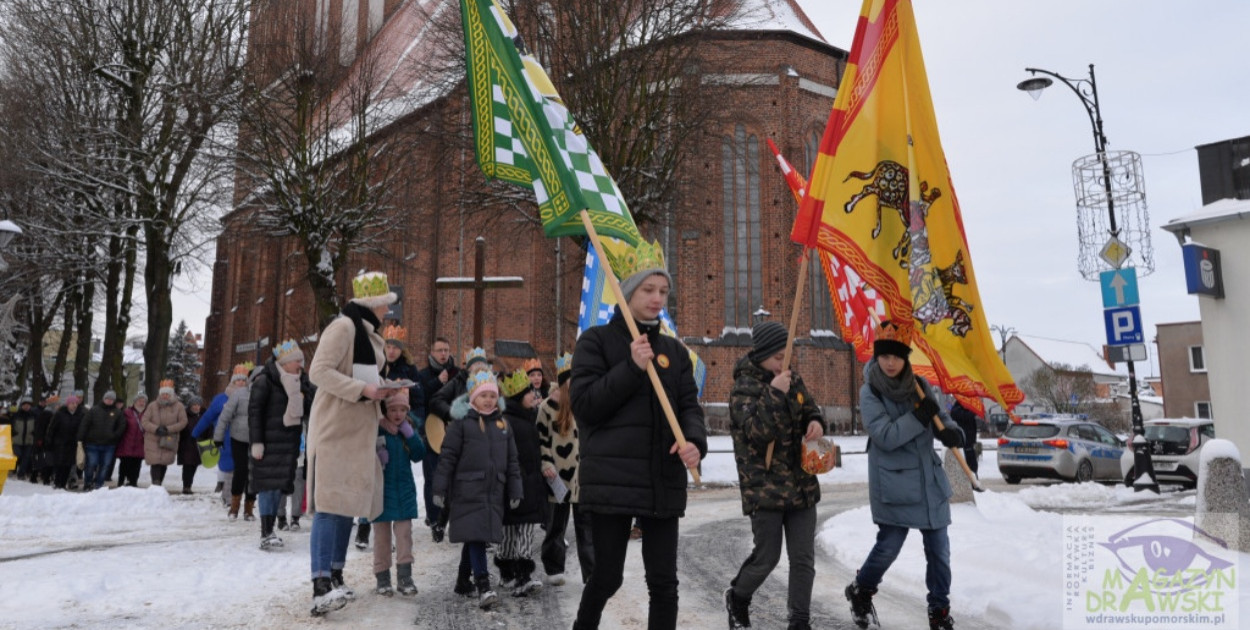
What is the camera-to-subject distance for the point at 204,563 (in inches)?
287

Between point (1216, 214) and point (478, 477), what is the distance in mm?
9685

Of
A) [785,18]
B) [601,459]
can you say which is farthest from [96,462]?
[785,18]

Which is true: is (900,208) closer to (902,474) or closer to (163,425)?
(902,474)

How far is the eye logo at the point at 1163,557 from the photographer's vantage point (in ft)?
16.2

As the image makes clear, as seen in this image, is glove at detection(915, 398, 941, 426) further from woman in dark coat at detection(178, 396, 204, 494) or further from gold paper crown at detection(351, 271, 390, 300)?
Answer: woman in dark coat at detection(178, 396, 204, 494)

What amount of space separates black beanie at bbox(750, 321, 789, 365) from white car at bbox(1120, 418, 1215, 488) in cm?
1463

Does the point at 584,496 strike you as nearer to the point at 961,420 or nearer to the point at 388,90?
the point at 961,420

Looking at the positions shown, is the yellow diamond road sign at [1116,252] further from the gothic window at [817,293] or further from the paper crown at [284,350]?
the gothic window at [817,293]

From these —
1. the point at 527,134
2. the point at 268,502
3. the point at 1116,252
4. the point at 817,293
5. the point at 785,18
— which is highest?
the point at 785,18

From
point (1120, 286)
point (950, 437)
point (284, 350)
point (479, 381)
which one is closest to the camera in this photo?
point (950, 437)

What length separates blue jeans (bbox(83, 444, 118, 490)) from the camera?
49.8 ft

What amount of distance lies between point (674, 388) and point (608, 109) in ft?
50.2

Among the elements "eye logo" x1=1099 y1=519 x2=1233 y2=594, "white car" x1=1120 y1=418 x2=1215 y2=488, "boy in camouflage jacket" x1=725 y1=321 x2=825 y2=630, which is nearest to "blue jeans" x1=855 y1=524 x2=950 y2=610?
"boy in camouflage jacket" x1=725 y1=321 x2=825 y2=630

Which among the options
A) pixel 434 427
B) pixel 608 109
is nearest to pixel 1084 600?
pixel 434 427
